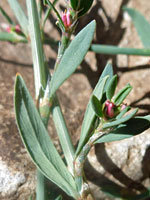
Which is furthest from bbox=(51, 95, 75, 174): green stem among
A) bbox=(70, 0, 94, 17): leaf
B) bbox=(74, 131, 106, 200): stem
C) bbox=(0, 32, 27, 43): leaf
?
bbox=(0, 32, 27, 43): leaf

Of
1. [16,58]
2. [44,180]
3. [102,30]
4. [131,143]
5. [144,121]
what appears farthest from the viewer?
[102,30]

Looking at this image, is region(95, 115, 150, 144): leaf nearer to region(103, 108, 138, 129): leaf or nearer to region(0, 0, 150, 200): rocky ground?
region(103, 108, 138, 129): leaf

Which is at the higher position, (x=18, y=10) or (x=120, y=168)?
(x=18, y=10)

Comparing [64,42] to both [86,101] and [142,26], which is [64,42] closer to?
[86,101]

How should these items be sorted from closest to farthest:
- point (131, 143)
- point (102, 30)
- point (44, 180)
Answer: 1. point (44, 180)
2. point (131, 143)
3. point (102, 30)

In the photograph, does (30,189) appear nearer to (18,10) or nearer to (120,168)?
(120,168)

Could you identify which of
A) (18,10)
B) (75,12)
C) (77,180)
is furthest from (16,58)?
(77,180)

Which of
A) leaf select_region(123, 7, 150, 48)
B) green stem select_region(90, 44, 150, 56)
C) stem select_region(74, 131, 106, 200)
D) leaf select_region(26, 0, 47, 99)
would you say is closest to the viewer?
stem select_region(74, 131, 106, 200)
